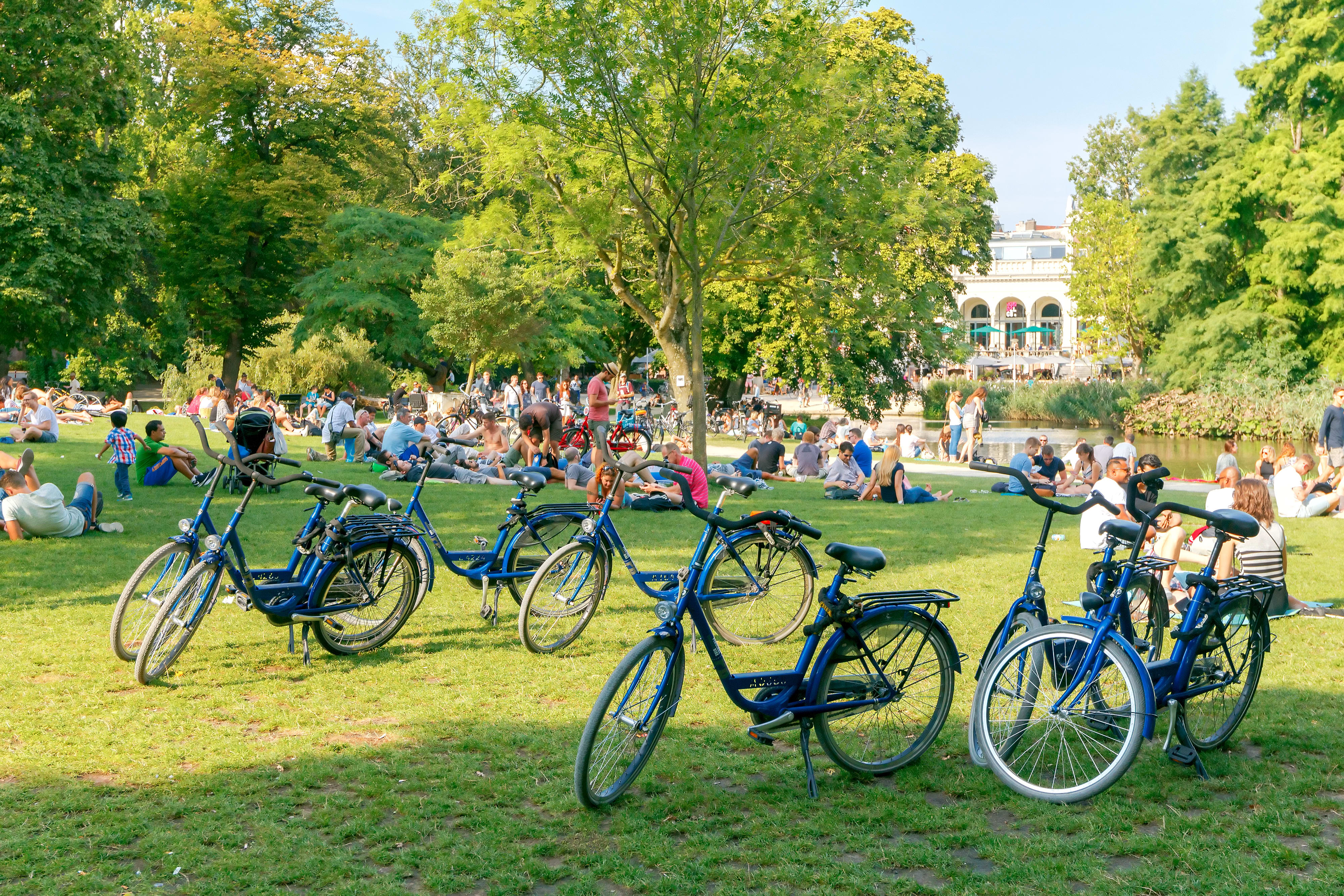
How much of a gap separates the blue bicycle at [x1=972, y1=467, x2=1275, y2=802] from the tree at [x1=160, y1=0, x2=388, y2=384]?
118ft

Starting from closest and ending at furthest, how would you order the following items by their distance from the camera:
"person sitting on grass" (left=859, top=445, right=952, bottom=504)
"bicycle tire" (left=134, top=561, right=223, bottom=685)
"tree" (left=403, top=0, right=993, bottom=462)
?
1. "bicycle tire" (left=134, top=561, right=223, bottom=685)
2. "tree" (left=403, top=0, right=993, bottom=462)
3. "person sitting on grass" (left=859, top=445, right=952, bottom=504)

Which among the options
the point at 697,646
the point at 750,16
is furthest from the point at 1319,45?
the point at 697,646

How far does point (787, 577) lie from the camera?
7.40 meters

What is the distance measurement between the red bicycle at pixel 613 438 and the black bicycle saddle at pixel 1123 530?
43.6 ft

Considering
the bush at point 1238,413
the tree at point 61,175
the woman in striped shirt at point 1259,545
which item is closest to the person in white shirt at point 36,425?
the tree at point 61,175

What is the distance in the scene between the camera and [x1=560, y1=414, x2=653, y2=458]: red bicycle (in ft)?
61.3

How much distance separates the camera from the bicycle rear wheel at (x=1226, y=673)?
5078 mm

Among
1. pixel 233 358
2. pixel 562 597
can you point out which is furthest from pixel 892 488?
pixel 233 358

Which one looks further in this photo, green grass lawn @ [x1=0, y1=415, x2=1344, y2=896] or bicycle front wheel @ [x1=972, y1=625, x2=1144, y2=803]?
bicycle front wheel @ [x1=972, y1=625, x2=1144, y2=803]

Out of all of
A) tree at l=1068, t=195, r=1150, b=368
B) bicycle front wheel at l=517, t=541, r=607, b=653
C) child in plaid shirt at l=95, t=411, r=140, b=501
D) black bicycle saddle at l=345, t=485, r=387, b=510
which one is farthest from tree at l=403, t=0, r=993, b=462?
tree at l=1068, t=195, r=1150, b=368

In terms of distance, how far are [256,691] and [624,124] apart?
12.7 metres

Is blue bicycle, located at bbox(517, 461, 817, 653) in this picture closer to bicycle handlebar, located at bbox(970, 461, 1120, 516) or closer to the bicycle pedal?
bicycle handlebar, located at bbox(970, 461, 1120, 516)

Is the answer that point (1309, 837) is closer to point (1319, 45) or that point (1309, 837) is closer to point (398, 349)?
point (398, 349)

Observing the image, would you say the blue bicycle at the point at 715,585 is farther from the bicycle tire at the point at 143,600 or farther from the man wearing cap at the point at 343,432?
the man wearing cap at the point at 343,432
